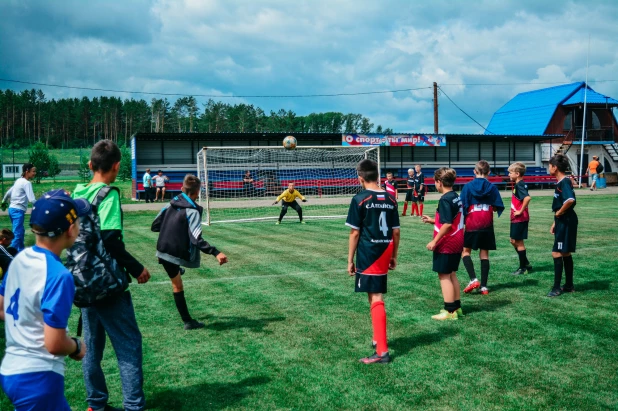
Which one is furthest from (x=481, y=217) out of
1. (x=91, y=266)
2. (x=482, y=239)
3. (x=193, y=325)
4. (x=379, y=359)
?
(x=91, y=266)

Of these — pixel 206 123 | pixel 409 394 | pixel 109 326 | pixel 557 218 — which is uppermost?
pixel 206 123

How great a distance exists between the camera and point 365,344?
5.60m

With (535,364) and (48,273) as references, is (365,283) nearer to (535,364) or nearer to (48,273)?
(535,364)

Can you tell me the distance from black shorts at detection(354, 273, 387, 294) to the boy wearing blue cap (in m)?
3.01

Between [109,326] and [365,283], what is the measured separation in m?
2.43

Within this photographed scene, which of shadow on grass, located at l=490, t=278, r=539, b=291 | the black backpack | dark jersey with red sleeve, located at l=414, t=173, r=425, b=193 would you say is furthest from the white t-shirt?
dark jersey with red sleeve, located at l=414, t=173, r=425, b=193

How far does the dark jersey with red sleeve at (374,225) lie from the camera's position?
504cm

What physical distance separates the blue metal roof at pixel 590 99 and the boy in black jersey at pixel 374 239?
51.3 m

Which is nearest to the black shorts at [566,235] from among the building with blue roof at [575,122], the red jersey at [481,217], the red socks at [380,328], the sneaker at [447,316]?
the red jersey at [481,217]

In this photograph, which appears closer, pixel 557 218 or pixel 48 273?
pixel 48 273

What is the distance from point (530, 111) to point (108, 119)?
84916mm

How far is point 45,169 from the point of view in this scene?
2133 inches

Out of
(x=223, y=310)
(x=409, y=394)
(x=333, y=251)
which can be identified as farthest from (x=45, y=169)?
(x=409, y=394)

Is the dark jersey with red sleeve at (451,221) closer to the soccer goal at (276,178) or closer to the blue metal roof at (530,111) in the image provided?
the soccer goal at (276,178)
